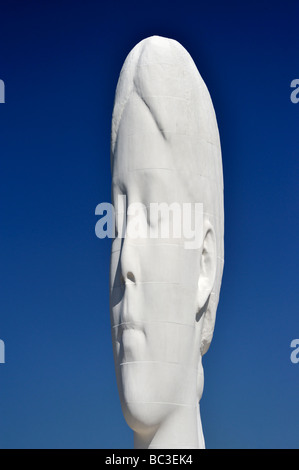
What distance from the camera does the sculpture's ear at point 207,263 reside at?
17.0m

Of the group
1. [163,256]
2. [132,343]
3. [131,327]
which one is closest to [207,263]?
[163,256]

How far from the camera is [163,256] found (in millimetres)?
16484

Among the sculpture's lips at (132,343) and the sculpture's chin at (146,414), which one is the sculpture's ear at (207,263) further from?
the sculpture's chin at (146,414)

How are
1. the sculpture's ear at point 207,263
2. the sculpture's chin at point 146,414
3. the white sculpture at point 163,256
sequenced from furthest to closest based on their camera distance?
the sculpture's ear at point 207,263, the white sculpture at point 163,256, the sculpture's chin at point 146,414

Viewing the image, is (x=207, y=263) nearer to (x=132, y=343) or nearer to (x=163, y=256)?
(x=163, y=256)

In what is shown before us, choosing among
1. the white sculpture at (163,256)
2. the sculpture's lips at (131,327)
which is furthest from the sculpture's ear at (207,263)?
the sculpture's lips at (131,327)

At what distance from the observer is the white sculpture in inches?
640

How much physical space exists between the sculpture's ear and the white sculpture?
2 centimetres

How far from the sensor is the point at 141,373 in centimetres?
1617

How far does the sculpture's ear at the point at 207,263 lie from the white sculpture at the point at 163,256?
0.02m

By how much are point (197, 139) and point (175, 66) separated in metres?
1.33

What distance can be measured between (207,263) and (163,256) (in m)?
1.11

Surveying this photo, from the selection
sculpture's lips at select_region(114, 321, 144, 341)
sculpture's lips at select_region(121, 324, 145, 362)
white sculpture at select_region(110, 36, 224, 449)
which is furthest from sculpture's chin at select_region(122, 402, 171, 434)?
Result: sculpture's lips at select_region(114, 321, 144, 341)
